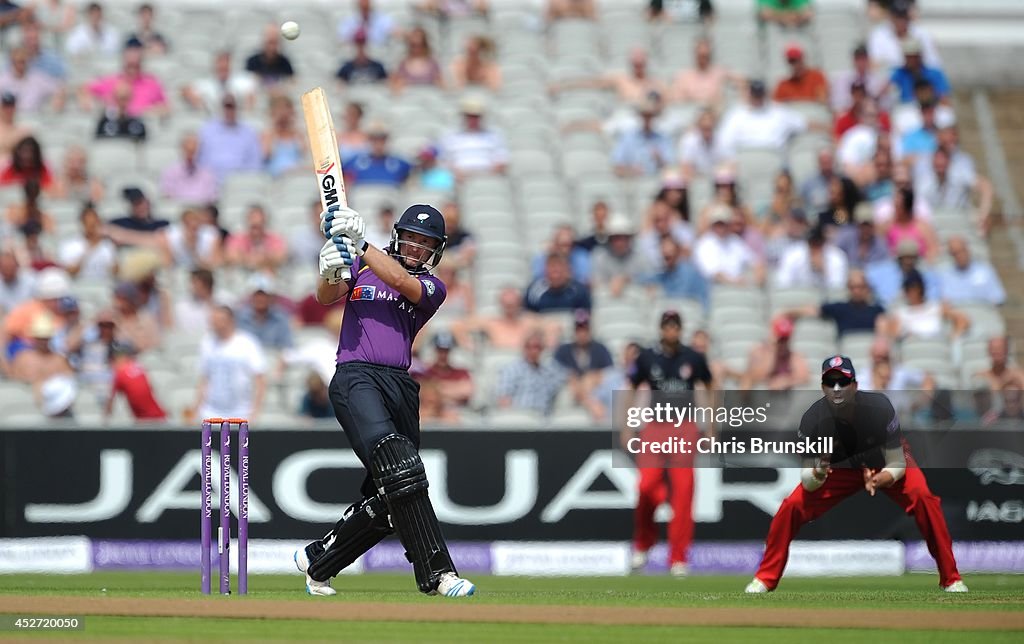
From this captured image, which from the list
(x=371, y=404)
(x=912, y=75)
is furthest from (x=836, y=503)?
(x=912, y=75)

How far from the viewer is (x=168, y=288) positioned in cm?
1556

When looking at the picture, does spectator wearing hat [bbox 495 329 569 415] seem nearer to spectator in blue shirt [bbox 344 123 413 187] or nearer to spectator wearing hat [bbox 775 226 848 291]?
spectator wearing hat [bbox 775 226 848 291]

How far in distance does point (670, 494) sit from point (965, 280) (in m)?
4.85

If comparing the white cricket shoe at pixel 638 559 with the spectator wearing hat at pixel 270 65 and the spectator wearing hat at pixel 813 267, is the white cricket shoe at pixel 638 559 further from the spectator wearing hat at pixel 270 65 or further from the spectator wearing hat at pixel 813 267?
the spectator wearing hat at pixel 270 65

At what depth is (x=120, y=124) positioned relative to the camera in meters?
17.1

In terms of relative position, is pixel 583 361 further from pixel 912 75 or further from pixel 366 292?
pixel 912 75

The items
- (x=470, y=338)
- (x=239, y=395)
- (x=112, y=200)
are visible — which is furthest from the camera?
(x=112, y=200)

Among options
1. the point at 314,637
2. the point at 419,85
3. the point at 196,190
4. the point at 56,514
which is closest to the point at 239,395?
the point at 56,514

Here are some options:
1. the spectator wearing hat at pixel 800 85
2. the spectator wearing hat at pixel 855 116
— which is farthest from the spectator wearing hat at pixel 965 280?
the spectator wearing hat at pixel 800 85

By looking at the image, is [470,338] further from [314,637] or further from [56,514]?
[314,637]

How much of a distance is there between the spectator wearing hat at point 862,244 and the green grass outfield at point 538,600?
4.38 meters

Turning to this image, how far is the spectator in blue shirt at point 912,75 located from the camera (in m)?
18.1

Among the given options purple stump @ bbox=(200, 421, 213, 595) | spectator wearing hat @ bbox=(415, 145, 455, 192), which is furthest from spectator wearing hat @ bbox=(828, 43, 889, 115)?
purple stump @ bbox=(200, 421, 213, 595)

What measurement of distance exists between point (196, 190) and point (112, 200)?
2.64 feet
